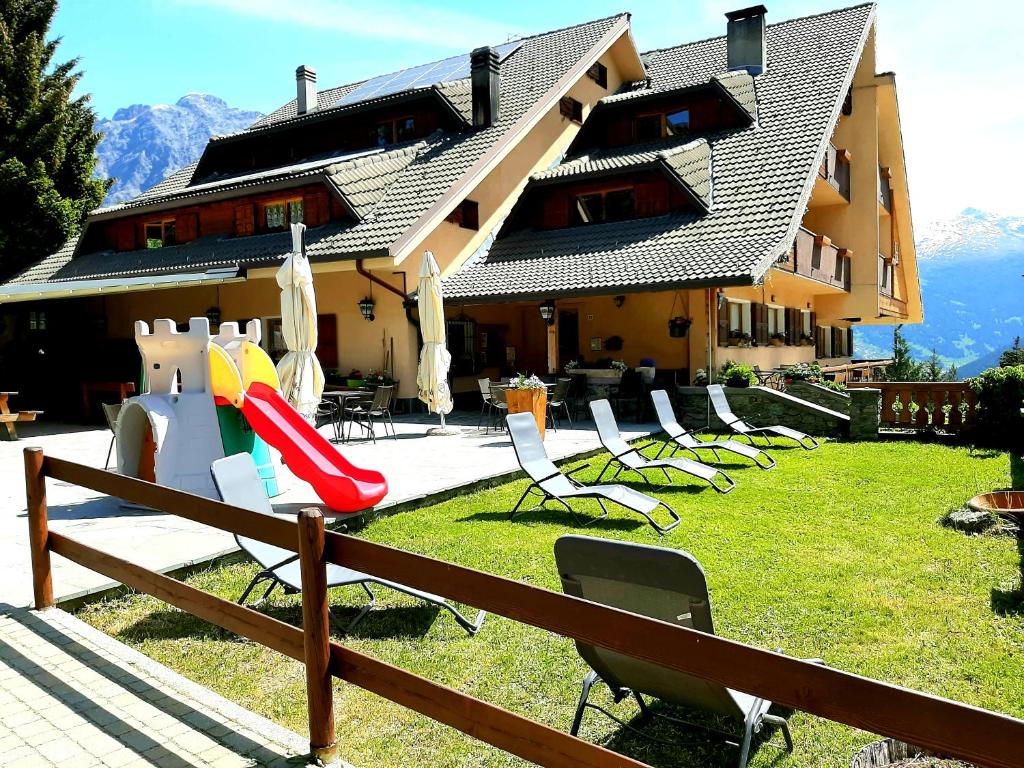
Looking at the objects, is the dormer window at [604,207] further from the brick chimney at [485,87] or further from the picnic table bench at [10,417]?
the picnic table bench at [10,417]

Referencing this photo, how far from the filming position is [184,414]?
7762 millimetres

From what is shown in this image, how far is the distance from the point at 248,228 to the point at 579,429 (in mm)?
10790

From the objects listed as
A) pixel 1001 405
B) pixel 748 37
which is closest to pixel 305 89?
pixel 748 37

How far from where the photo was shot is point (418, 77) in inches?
946

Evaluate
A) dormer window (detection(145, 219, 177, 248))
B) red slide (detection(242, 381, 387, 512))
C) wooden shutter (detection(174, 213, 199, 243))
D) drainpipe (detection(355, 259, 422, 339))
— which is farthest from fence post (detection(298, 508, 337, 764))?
dormer window (detection(145, 219, 177, 248))

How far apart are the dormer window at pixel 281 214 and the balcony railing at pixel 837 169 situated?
12606 millimetres

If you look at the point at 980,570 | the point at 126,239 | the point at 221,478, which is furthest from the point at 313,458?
the point at 126,239

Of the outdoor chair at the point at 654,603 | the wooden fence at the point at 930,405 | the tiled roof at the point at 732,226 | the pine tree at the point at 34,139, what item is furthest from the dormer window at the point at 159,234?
the outdoor chair at the point at 654,603

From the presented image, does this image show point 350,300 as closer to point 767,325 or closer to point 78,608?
point 767,325

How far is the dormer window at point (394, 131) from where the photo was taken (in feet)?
71.1

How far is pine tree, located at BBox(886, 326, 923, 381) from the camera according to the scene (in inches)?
1169

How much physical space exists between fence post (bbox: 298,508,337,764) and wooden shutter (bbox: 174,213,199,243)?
19.7 metres

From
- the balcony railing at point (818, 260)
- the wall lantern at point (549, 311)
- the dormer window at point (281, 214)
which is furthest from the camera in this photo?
the dormer window at point (281, 214)

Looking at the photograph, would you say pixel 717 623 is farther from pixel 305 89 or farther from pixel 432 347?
pixel 305 89
